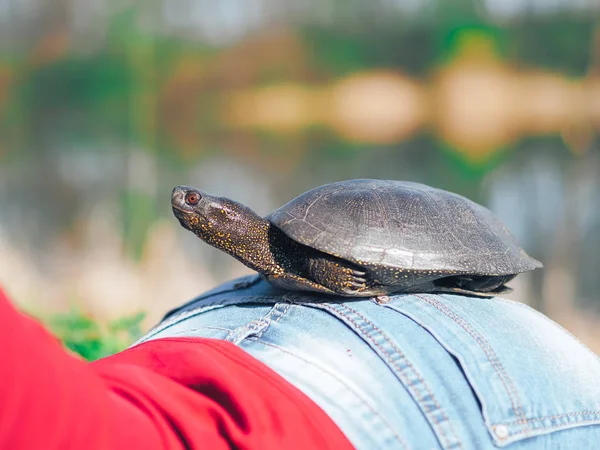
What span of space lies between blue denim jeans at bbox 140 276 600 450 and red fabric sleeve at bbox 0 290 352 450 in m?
0.05

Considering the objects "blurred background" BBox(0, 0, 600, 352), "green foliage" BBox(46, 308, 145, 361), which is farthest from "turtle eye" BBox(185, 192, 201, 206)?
"blurred background" BBox(0, 0, 600, 352)

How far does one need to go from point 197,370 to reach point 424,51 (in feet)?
14.3

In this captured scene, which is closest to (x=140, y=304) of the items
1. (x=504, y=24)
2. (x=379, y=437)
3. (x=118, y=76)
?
(x=118, y=76)

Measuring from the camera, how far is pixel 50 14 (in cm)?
450

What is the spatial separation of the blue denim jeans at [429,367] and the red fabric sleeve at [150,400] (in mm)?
50

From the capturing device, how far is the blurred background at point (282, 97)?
161 inches

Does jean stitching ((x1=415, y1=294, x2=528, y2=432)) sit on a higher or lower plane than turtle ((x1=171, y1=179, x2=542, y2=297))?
lower

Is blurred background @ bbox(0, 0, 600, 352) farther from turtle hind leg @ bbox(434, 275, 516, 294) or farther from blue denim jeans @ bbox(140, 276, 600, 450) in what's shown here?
blue denim jeans @ bbox(140, 276, 600, 450)

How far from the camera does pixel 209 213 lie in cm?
107

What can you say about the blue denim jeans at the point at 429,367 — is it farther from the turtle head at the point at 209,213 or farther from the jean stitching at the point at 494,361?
the turtle head at the point at 209,213

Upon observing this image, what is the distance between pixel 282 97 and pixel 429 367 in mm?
4230

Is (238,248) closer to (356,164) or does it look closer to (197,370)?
(197,370)

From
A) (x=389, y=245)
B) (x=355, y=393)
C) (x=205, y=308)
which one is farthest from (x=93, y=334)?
(x=355, y=393)

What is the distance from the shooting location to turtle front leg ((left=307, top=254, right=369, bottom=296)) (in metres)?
0.81
